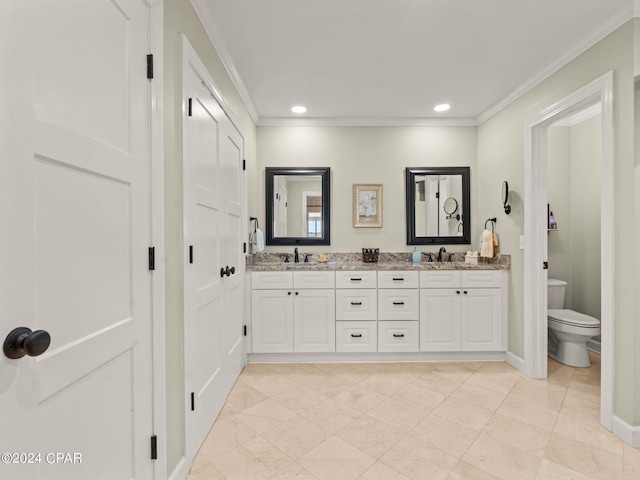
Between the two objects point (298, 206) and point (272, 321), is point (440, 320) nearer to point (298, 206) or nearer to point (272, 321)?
point (272, 321)

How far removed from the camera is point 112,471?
1052 millimetres

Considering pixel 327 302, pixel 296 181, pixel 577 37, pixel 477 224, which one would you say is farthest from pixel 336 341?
pixel 577 37

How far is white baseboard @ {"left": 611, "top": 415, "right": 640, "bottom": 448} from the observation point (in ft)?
5.84

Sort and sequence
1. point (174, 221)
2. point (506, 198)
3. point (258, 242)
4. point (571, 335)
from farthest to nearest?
point (258, 242), point (506, 198), point (571, 335), point (174, 221)

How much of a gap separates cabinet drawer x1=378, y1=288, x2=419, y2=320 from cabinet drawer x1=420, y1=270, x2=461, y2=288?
0.45ft

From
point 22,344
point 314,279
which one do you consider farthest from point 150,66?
point 314,279

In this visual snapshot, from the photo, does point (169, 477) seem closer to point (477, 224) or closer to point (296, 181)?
point (296, 181)

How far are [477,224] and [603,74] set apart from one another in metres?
1.74

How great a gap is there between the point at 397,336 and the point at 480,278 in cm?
98

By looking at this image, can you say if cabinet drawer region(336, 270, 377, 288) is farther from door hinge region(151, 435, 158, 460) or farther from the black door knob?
the black door knob

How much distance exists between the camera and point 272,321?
2.98 m

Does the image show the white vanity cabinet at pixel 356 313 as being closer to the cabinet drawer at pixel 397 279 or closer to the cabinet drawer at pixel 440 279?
the cabinet drawer at pixel 397 279

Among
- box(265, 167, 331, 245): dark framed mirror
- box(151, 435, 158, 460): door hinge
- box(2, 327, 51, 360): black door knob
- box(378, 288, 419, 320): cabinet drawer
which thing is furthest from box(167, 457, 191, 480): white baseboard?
box(265, 167, 331, 245): dark framed mirror

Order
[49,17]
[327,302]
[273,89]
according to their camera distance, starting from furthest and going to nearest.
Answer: [327,302]
[273,89]
[49,17]
